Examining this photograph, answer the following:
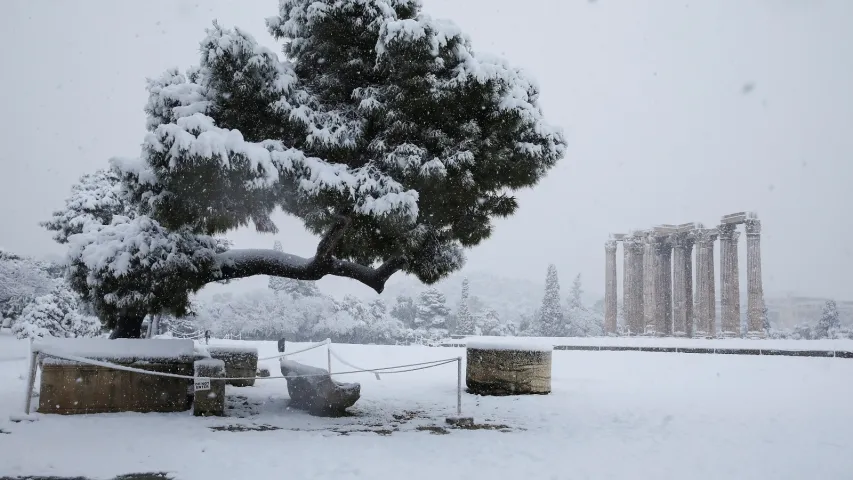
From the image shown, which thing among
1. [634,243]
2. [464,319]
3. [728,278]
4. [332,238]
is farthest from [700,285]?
[332,238]

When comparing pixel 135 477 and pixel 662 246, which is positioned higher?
pixel 662 246

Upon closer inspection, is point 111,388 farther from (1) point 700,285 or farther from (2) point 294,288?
(2) point 294,288

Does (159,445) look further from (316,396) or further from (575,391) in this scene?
(575,391)

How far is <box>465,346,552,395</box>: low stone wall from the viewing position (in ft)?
37.9

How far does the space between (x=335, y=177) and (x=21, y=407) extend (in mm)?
5380

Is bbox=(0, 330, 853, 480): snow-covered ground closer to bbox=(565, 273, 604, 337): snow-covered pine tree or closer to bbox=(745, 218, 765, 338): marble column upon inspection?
bbox=(745, 218, 765, 338): marble column

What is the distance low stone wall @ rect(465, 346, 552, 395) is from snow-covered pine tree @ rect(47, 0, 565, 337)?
255 cm

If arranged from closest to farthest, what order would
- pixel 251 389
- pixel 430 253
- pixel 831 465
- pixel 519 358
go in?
pixel 831 465
pixel 430 253
pixel 519 358
pixel 251 389

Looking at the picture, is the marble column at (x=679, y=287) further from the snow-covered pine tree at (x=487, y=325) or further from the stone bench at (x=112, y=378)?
the stone bench at (x=112, y=378)

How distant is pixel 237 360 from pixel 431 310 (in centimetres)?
4519

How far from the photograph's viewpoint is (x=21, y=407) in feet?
28.7

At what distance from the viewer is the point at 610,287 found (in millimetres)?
37656

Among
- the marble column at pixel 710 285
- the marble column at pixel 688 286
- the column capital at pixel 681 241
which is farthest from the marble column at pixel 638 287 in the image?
the marble column at pixel 710 285

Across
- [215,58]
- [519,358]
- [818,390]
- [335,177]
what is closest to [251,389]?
[519,358]
